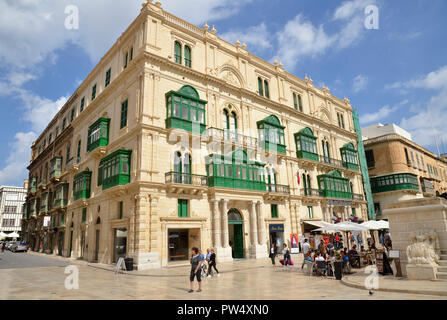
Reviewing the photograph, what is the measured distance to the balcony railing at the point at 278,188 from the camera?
92.6 ft

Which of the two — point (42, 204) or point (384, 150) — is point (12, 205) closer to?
point (42, 204)

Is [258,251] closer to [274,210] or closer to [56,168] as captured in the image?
[274,210]

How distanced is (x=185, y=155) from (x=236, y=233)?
28.6 feet

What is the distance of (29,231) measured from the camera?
162ft

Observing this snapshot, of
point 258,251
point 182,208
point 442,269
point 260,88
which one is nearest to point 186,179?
point 182,208

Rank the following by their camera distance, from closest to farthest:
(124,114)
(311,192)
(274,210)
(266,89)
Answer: (124,114), (274,210), (266,89), (311,192)

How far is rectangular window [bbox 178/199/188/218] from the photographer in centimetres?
2188

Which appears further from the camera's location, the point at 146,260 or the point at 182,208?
the point at 182,208

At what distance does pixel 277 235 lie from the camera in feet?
92.5

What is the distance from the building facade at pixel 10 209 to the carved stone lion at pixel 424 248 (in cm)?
10343

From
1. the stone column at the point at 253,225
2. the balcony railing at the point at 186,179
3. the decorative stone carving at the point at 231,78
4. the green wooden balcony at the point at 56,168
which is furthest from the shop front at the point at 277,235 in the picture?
the green wooden balcony at the point at 56,168
